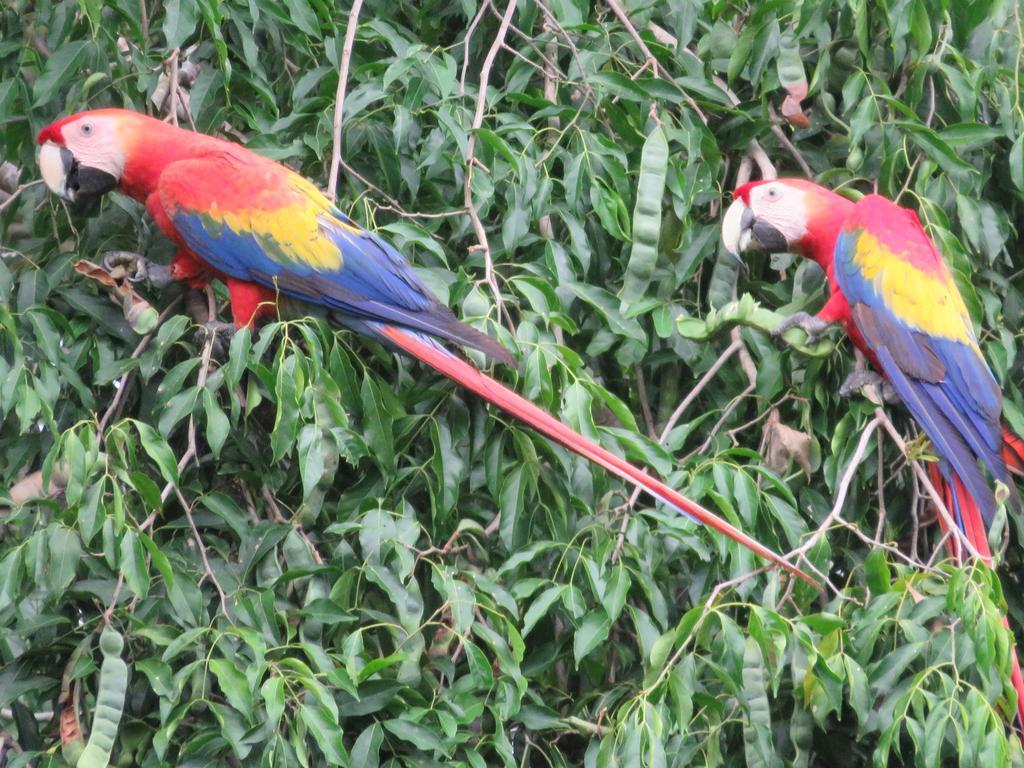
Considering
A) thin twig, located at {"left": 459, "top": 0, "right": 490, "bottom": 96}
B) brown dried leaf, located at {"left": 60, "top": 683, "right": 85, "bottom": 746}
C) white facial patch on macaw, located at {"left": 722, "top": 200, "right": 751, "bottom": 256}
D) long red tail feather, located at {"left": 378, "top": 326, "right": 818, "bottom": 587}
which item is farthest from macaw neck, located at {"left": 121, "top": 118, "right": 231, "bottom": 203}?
brown dried leaf, located at {"left": 60, "top": 683, "right": 85, "bottom": 746}

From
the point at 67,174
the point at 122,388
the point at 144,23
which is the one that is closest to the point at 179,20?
the point at 144,23

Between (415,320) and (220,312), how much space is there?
656 mm

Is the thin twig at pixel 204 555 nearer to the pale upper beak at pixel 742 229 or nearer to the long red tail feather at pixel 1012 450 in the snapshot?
the pale upper beak at pixel 742 229

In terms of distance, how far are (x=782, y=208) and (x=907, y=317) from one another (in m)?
0.37

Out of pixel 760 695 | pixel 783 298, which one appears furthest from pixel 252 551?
pixel 783 298

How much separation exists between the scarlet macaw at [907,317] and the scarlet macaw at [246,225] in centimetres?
81

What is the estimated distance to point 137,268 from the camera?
2.99 metres

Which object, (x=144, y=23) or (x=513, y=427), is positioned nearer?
(x=513, y=427)

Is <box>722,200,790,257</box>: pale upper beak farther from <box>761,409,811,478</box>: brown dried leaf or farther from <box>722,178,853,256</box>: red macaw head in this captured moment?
<box>761,409,811,478</box>: brown dried leaf

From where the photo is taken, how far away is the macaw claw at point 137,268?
2.97 metres

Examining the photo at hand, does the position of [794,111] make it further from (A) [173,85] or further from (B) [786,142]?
(A) [173,85]

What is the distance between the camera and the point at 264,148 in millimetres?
3025

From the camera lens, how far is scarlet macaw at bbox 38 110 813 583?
285cm

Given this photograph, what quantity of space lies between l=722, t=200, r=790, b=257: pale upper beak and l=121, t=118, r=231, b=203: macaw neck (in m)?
1.12
